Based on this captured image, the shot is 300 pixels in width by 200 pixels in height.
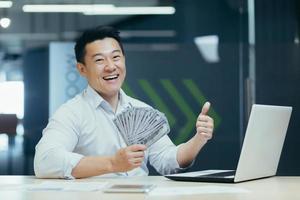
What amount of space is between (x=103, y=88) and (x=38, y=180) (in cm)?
85

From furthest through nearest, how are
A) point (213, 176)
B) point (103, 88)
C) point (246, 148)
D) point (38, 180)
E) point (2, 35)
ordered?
point (2, 35) < point (103, 88) < point (38, 180) < point (213, 176) < point (246, 148)

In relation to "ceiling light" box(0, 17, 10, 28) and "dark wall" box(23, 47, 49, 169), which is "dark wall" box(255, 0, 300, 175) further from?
"ceiling light" box(0, 17, 10, 28)

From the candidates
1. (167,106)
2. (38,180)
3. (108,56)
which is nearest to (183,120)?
(167,106)

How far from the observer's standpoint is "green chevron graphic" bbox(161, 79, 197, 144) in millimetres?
4809

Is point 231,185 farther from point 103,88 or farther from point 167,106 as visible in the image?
point 167,106

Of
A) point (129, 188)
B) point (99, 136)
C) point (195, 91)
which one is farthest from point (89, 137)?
point (195, 91)

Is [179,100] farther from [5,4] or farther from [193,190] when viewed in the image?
[193,190]

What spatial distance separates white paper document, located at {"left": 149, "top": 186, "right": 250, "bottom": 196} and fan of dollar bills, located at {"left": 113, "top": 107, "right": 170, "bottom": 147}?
0.42m

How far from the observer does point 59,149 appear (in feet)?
8.10

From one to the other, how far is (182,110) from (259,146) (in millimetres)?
2729


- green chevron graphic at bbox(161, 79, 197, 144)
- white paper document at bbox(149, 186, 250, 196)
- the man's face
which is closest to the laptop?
white paper document at bbox(149, 186, 250, 196)

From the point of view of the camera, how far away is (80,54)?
3230mm

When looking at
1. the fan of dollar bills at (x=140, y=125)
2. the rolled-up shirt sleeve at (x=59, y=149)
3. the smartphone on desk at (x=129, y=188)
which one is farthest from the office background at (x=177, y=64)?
the smartphone on desk at (x=129, y=188)

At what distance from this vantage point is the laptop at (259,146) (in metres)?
2.00
